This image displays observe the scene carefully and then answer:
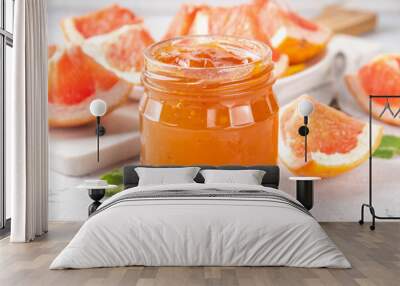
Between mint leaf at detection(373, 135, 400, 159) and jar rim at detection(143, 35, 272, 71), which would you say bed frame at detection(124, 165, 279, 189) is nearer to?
jar rim at detection(143, 35, 272, 71)

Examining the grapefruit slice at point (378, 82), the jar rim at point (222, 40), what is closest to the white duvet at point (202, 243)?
the jar rim at point (222, 40)

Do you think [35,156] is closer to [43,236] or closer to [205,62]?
[43,236]

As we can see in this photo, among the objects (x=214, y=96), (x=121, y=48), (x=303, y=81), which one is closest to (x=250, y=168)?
(x=214, y=96)

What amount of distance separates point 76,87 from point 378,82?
3.50m

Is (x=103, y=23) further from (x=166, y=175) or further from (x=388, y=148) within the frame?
(x=388, y=148)

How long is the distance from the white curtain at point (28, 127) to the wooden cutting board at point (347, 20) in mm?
3250

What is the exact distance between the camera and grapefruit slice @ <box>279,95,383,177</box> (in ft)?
22.4

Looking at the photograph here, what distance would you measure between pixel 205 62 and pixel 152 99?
719 mm

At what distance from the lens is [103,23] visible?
7066 millimetres

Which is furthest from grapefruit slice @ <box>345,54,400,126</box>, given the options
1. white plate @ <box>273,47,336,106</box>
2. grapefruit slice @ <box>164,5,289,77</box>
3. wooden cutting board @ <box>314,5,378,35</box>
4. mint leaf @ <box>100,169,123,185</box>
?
mint leaf @ <box>100,169,123,185</box>

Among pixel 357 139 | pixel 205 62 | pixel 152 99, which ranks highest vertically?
pixel 205 62

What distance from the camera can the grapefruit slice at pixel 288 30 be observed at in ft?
22.9

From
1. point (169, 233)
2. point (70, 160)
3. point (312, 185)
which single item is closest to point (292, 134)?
point (312, 185)

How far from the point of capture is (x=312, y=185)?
6.49 m
